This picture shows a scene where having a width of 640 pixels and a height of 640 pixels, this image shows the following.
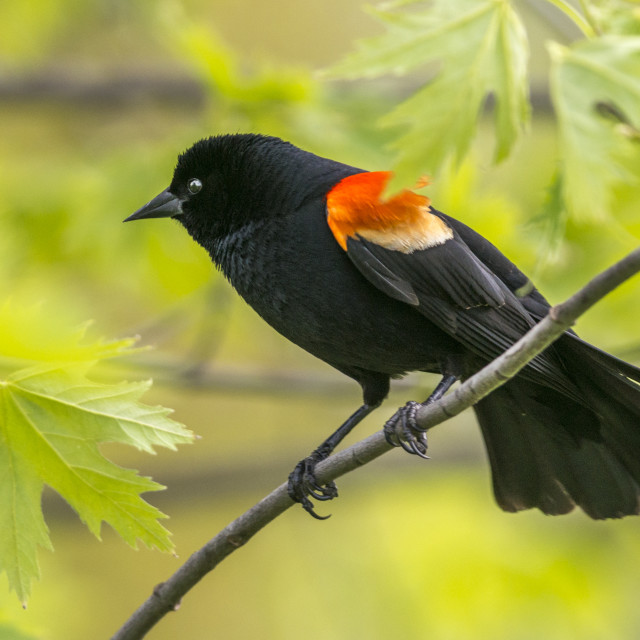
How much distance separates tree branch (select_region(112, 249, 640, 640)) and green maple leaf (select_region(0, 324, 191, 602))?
19 centimetres

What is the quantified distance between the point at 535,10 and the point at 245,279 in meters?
1.50

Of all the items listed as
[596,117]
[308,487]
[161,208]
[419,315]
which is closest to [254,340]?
[161,208]

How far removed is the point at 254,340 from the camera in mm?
5336

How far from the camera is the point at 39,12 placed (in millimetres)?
5105

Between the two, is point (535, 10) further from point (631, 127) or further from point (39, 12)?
point (39, 12)

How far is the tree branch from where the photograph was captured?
4.74 feet

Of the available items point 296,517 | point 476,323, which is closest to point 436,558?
point 296,517

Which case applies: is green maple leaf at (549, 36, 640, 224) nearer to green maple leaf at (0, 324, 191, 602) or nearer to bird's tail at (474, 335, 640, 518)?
bird's tail at (474, 335, 640, 518)

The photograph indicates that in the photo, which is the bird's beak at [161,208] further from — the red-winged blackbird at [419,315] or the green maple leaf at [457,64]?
the green maple leaf at [457,64]

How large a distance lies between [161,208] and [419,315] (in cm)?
107

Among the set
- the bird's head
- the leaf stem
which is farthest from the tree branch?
the bird's head

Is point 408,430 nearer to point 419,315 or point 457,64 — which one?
point 419,315

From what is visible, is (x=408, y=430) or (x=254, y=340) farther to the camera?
(x=254, y=340)

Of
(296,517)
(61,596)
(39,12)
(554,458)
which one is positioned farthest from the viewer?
(296,517)
